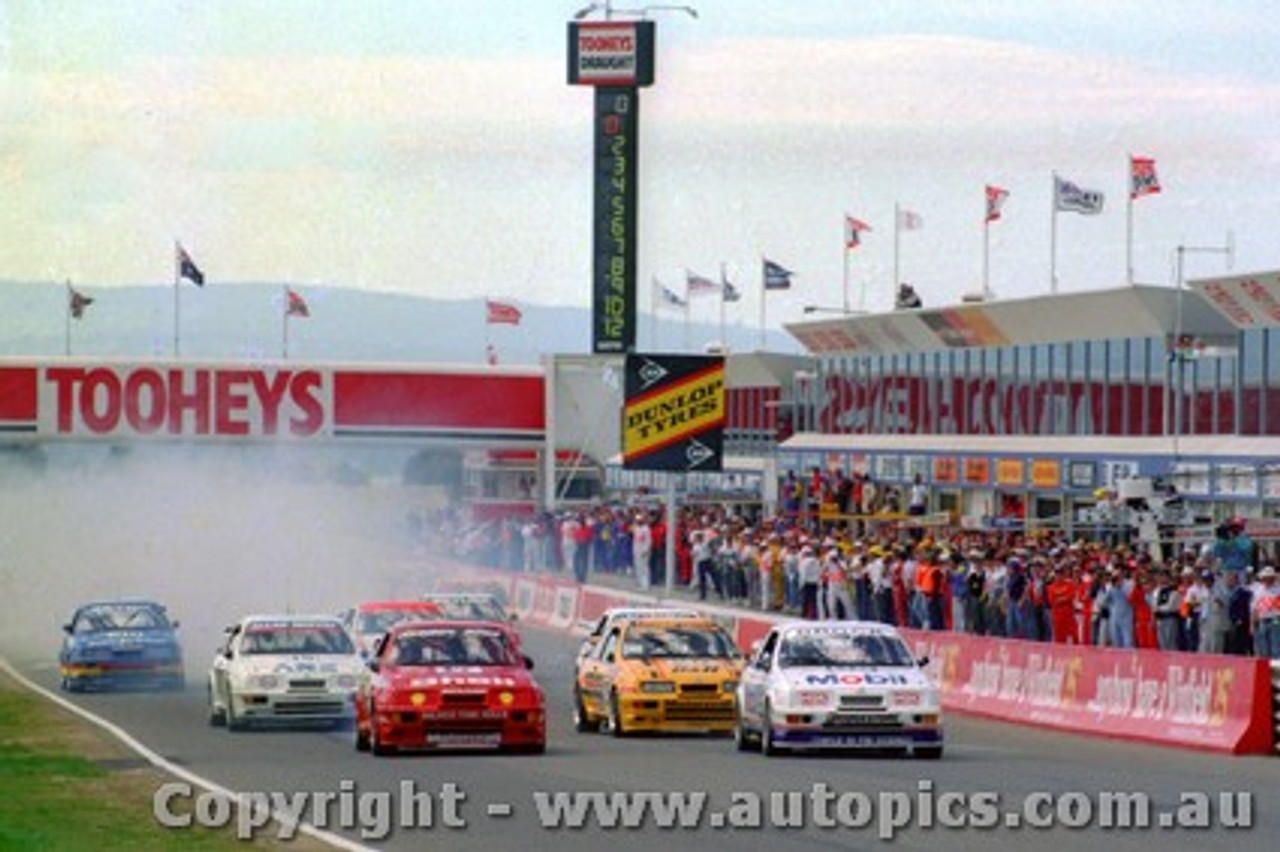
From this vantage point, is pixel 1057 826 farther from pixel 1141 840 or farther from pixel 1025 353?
pixel 1025 353

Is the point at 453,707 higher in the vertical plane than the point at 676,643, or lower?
lower

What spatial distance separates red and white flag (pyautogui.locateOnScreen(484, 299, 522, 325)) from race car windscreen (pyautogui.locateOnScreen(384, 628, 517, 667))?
6212cm

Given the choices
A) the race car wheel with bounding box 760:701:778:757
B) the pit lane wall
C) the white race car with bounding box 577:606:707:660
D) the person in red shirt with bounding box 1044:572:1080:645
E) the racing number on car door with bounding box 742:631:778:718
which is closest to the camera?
the race car wheel with bounding box 760:701:778:757

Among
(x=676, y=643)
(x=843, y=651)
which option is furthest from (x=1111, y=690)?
(x=843, y=651)

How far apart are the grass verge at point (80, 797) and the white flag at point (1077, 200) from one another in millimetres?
34383

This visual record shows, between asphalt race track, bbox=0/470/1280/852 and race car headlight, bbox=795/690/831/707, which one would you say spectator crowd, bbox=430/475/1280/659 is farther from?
race car headlight, bbox=795/690/831/707

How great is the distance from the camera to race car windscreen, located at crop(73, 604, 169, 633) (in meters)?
44.4

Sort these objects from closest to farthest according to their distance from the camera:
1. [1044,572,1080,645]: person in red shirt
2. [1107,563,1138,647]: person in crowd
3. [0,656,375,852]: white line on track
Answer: [0,656,375,852]: white line on track < [1107,563,1138,647]: person in crowd < [1044,572,1080,645]: person in red shirt

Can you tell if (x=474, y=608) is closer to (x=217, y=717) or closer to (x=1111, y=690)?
(x=217, y=717)

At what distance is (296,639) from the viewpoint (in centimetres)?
3594

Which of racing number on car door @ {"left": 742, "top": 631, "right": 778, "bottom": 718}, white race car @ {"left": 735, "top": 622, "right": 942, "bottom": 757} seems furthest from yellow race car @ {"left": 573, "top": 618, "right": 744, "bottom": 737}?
white race car @ {"left": 735, "top": 622, "right": 942, "bottom": 757}

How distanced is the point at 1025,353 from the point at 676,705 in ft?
126

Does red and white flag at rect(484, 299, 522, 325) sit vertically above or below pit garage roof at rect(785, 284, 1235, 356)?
above

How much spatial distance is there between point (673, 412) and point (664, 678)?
17.4 m
